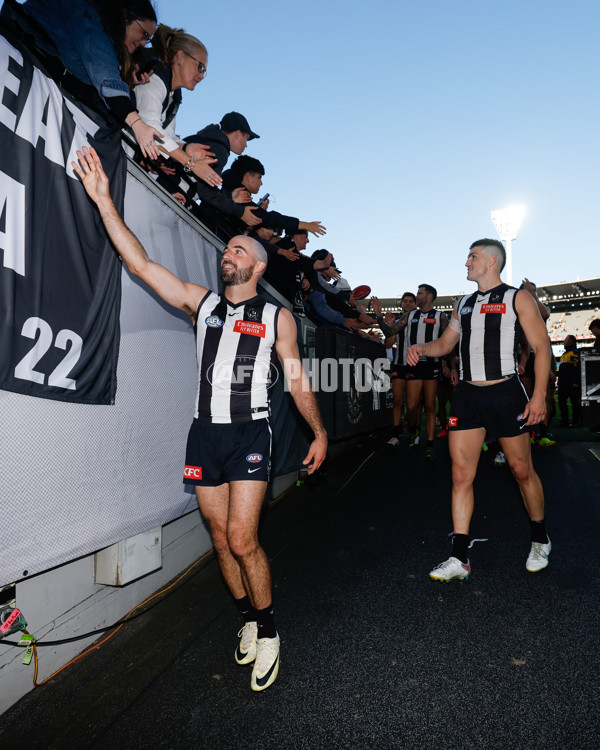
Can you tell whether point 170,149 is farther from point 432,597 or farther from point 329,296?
point 329,296

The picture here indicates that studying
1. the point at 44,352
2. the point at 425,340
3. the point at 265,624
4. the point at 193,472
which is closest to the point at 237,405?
the point at 193,472

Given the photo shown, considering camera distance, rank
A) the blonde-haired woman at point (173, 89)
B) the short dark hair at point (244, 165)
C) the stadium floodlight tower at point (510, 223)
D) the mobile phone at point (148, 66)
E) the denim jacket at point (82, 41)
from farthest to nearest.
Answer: the stadium floodlight tower at point (510, 223) → the short dark hair at point (244, 165) → the blonde-haired woman at point (173, 89) → the mobile phone at point (148, 66) → the denim jacket at point (82, 41)

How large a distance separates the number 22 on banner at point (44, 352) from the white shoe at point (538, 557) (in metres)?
2.84

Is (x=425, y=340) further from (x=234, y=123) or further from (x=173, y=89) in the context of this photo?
(x=173, y=89)

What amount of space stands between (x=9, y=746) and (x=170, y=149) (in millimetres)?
2897

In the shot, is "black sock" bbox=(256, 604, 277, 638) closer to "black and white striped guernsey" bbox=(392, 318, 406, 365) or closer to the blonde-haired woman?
the blonde-haired woman

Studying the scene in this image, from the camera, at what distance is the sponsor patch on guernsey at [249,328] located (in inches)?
89.6

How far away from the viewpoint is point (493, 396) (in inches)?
118

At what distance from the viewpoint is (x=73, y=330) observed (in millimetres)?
1991

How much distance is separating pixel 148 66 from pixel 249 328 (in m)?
1.70

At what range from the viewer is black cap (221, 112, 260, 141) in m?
4.21

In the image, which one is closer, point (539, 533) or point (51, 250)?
point (51, 250)

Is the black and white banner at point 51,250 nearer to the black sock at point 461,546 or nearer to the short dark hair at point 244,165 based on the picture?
the black sock at point 461,546

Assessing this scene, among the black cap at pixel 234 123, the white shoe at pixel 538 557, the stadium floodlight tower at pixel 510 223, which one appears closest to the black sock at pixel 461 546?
the white shoe at pixel 538 557
